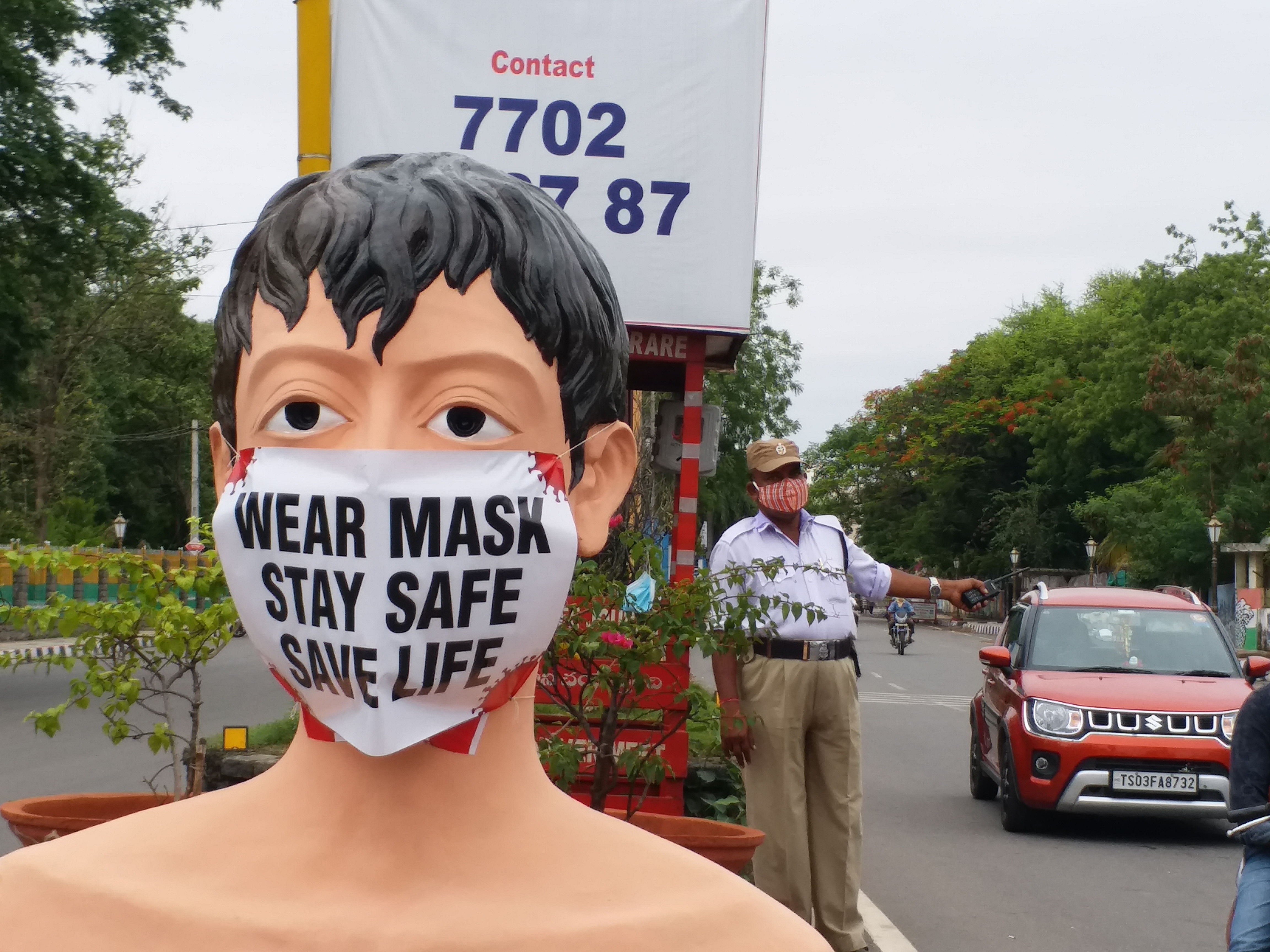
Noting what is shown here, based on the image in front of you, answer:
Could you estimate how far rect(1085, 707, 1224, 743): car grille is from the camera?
9.90 m

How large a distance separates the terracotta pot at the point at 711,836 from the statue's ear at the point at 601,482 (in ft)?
5.06

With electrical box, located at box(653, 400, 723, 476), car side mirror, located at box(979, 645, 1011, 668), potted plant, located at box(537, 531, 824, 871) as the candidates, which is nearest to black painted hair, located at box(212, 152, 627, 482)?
potted plant, located at box(537, 531, 824, 871)

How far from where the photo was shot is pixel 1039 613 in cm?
1121

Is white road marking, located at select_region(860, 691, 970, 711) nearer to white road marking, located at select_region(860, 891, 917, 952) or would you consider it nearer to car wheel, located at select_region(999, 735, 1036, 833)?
car wheel, located at select_region(999, 735, 1036, 833)

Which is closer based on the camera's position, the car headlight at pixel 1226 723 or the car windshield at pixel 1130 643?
the car headlight at pixel 1226 723

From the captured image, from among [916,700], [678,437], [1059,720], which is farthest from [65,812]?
[916,700]

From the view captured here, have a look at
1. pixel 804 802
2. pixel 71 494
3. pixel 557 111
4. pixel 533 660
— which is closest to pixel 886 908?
pixel 804 802

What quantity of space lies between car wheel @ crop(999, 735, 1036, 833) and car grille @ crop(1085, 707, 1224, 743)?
61 cm

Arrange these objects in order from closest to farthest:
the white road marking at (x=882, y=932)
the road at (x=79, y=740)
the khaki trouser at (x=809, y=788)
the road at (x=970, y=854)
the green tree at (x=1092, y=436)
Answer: the khaki trouser at (x=809, y=788), the white road marking at (x=882, y=932), the road at (x=970, y=854), the road at (x=79, y=740), the green tree at (x=1092, y=436)

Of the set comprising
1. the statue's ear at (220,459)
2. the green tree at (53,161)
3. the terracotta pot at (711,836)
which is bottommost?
the terracotta pot at (711,836)

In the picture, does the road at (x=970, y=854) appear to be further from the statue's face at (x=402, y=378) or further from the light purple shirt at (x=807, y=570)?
the light purple shirt at (x=807, y=570)

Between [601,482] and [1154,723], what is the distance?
8.80 m

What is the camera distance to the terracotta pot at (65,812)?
340 centimetres

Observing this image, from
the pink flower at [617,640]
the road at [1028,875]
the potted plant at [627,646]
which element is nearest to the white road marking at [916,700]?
the road at [1028,875]
